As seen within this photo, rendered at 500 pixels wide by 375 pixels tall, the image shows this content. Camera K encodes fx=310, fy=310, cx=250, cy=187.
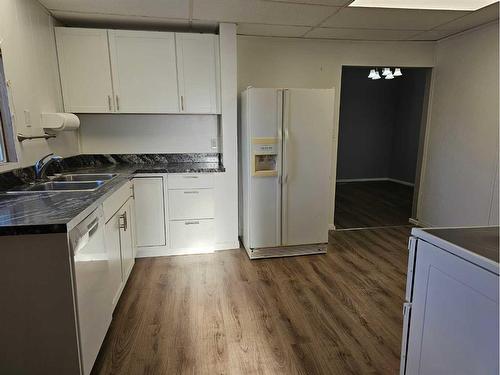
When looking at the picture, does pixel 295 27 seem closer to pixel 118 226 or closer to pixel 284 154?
pixel 284 154

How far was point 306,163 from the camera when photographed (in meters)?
3.18

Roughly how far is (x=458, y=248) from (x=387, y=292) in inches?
65.9

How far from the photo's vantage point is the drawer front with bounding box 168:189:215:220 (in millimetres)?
Answer: 3238

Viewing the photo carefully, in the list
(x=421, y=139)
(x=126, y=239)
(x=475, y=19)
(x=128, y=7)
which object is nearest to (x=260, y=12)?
(x=128, y=7)

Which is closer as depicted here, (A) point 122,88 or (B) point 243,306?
(B) point 243,306

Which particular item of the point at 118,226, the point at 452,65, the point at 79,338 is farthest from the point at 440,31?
the point at 79,338

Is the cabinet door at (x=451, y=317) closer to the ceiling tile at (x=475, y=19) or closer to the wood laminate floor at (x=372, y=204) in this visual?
the ceiling tile at (x=475, y=19)

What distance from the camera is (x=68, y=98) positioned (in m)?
3.07

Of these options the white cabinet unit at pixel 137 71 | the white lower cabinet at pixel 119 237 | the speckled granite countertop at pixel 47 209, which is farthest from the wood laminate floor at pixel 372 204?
the speckled granite countertop at pixel 47 209

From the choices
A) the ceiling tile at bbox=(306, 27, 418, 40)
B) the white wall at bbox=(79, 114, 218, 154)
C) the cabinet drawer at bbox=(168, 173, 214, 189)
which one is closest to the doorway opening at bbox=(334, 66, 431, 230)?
the ceiling tile at bbox=(306, 27, 418, 40)

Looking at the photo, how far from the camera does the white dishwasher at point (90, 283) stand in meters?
1.47

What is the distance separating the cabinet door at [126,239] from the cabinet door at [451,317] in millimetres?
2067

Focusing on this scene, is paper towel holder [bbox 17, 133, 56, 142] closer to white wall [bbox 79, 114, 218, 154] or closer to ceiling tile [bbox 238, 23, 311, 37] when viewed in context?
white wall [bbox 79, 114, 218, 154]

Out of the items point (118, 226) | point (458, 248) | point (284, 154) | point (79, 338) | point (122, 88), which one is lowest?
point (79, 338)
